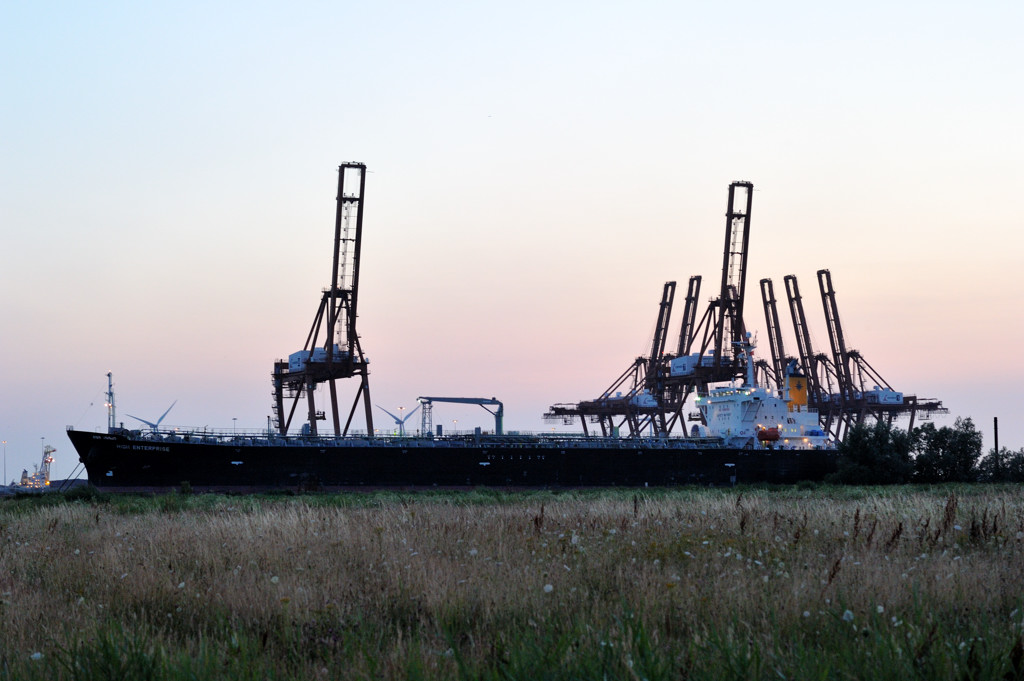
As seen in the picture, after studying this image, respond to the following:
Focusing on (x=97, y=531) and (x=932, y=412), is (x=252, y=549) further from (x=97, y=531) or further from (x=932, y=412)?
(x=932, y=412)

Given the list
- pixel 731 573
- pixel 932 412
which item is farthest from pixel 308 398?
pixel 932 412

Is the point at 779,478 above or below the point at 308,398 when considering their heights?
below

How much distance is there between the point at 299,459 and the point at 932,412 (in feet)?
302

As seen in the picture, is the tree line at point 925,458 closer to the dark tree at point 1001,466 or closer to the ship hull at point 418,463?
the dark tree at point 1001,466

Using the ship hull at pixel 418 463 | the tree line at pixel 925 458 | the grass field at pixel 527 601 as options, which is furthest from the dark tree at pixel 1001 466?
the grass field at pixel 527 601

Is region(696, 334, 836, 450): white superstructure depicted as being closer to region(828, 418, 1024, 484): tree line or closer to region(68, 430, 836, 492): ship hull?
region(68, 430, 836, 492): ship hull

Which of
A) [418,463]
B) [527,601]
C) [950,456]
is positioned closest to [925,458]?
[950,456]

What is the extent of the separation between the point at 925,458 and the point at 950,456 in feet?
5.42

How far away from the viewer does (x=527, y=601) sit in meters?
9.30

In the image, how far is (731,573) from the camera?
10.5 metres

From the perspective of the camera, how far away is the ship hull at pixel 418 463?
52.8m

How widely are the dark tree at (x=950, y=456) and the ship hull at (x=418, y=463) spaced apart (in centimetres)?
900

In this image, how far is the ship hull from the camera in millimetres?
52812

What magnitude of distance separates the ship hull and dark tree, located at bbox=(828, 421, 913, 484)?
7.25 metres
